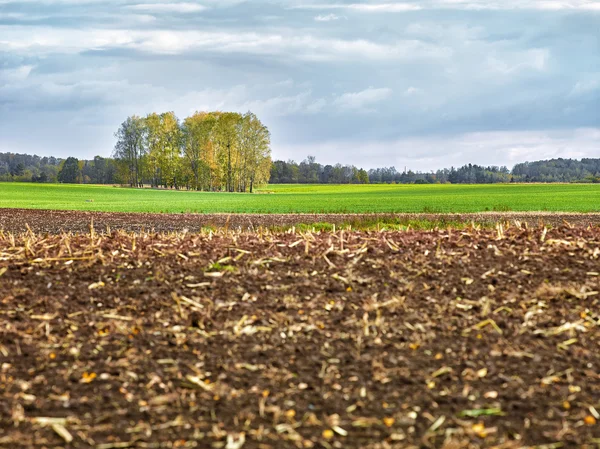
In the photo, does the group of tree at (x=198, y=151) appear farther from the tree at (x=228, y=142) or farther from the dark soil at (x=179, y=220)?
the dark soil at (x=179, y=220)

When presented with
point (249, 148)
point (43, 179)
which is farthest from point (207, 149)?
point (43, 179)

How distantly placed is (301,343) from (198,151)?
271 feet

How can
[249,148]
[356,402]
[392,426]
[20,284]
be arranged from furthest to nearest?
[249,148] → [20,284] → [356,402] → [392,426]

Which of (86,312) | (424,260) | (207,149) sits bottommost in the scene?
(86,312)

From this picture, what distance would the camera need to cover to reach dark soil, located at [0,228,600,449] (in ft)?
15.1

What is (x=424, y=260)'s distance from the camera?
24.7 ft

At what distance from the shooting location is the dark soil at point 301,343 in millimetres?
4594

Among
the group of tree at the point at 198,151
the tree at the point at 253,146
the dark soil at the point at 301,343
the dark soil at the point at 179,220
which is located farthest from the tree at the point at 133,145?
the dark soil at the point at 301,343

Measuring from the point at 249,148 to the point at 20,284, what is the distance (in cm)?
7398

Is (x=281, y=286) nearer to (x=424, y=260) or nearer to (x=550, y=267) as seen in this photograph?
(x=424, y=260)

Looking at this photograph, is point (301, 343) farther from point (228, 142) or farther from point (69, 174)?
point (69, 174)

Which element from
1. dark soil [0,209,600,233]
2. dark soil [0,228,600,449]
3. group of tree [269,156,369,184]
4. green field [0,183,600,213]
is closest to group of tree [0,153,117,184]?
group of tree [269,156,369,184]

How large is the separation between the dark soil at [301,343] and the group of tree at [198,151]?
237 ft

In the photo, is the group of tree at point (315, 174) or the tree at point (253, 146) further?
the group of tree at point (315, 174)
